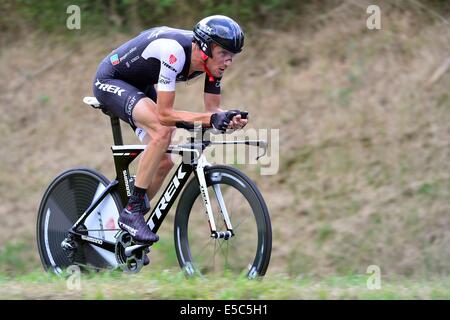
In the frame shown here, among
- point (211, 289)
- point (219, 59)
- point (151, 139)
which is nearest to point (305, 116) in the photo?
point (151, 139)

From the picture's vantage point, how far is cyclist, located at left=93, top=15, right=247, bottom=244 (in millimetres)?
5770

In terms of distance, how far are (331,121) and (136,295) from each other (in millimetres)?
5778

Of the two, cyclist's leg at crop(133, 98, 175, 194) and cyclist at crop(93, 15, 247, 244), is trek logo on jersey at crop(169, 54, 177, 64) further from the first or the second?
cyclist's leg at crop(133, 98, 175, 194)

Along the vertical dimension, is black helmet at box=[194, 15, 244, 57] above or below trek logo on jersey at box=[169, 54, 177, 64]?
above

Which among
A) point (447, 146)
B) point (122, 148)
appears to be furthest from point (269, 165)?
point (122, 148)

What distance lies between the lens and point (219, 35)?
5742mm

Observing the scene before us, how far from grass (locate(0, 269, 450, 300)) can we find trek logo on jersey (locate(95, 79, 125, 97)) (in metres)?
1.50

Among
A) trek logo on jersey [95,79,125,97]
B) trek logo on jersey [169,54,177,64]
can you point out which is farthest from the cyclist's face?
trek logo on jersey [95,79,125,97]

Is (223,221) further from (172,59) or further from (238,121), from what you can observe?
(172,59)

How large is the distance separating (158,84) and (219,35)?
58 centimetres

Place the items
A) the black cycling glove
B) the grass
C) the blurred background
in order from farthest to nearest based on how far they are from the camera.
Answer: the blurred background < the black cycling glove < the grass

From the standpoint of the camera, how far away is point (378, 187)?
9648 mm

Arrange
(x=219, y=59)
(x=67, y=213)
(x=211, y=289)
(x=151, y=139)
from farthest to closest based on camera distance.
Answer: (x=67, y=213), (x=151, y=139), (x=219, y=59), (x=211, y=289)
